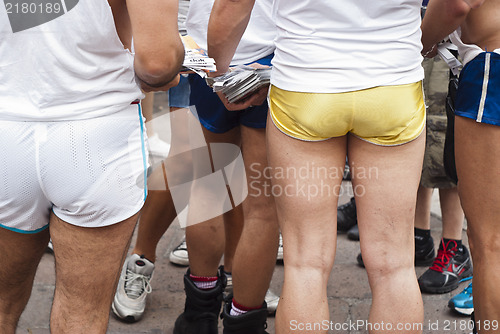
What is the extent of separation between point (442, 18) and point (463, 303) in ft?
4.83

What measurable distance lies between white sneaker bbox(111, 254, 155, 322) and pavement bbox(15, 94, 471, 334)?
0.05 m

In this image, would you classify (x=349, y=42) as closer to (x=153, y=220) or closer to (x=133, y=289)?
(x=153, y=220)

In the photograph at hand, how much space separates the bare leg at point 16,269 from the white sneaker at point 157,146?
9.68ft

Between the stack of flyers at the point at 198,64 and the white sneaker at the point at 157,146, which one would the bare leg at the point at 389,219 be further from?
the white sneaker at the point at 157,146

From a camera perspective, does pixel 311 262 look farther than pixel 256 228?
No

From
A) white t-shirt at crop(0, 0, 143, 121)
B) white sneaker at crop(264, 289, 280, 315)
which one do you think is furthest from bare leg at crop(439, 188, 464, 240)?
white t-shirt at crop(0, 0, 143, 121)

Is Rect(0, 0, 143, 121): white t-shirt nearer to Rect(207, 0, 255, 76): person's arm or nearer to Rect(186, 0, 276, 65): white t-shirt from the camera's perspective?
Rect(207, 0, 255, 76): person's arm

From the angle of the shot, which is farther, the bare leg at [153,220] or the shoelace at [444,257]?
the shoelace at [444,257]

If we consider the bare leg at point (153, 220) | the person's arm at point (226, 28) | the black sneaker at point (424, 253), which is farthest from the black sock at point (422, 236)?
the person's arm at point (226, 28)

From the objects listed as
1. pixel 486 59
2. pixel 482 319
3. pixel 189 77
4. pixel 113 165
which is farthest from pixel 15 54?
pixel 482 319

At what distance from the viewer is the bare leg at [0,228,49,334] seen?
7.39ft

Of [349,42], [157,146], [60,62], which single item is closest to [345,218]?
[157,146]

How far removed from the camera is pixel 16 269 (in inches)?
91.1

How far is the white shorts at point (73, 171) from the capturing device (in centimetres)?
202
